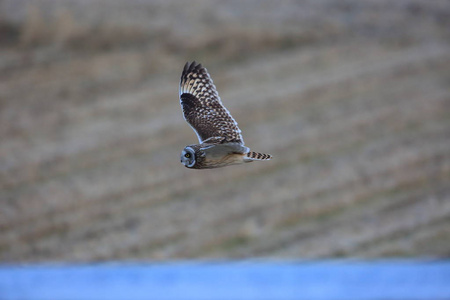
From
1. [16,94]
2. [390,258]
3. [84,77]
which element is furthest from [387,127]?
[16,94]

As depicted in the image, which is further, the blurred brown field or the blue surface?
the blurred brown field

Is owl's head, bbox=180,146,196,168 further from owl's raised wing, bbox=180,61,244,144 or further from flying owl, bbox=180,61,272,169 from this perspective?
owl's raised wing, bbox=180,61,244,144

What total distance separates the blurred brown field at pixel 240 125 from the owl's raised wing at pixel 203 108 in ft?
21.3

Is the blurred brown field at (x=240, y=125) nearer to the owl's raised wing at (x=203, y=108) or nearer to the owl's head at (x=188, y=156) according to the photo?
the owl's raised wing at (x=203, y=108)

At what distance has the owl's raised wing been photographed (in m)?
4.63

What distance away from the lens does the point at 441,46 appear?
58.4 ft

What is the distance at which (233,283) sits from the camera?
8.42 metres

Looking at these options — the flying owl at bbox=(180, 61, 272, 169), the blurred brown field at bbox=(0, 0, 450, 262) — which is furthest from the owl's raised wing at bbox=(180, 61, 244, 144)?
the blurred brown field at bbox=(0, 0, 450, 262)

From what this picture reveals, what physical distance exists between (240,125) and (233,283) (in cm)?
681

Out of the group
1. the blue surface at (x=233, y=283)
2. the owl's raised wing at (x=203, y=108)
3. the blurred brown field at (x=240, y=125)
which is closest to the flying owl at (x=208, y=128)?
the owl's raised wing at (x=203, y=108)

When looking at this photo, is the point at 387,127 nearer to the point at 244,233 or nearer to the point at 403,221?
the point at 403,221

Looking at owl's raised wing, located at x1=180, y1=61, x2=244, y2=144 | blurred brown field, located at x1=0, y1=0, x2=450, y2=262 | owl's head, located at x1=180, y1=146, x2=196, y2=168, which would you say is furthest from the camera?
blurred brown field, located at x1=0, y1=0, x2=450, y2=262

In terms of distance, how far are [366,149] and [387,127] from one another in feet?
3.36

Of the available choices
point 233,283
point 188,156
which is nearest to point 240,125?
point 233,283
